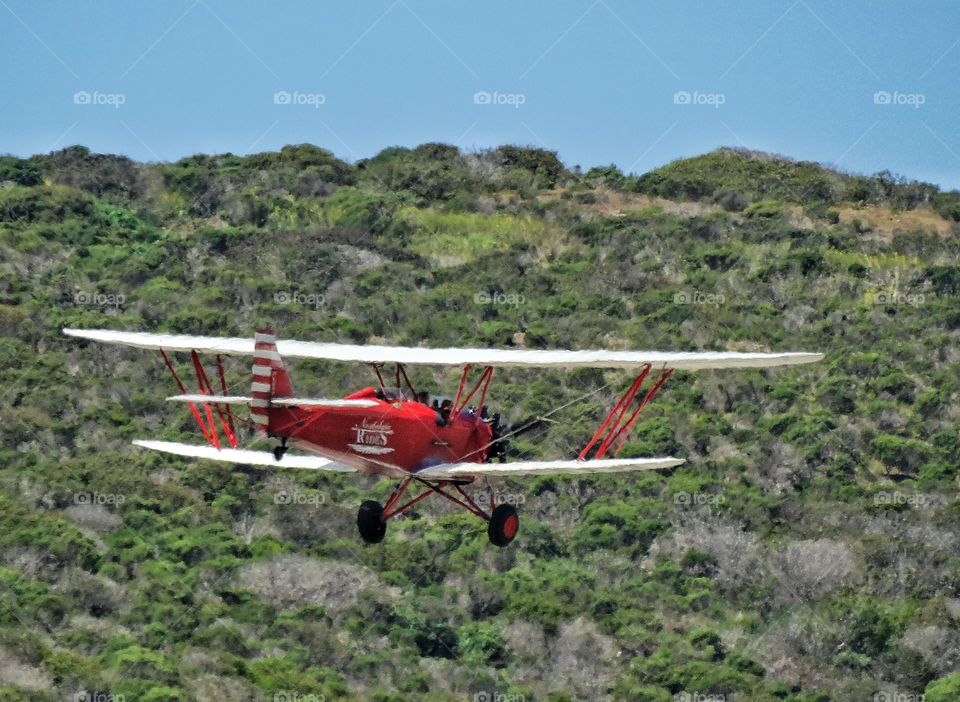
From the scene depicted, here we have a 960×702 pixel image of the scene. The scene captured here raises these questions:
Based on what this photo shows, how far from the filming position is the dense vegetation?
43.4 meters

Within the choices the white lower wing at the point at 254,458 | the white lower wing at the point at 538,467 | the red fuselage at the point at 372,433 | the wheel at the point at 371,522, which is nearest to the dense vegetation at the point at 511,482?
the white lower wing at the point at 254,458

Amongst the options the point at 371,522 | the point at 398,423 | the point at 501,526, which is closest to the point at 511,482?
the point at 501,526

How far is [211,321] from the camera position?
218 feet

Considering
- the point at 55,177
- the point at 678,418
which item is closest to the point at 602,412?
the point at 678,418

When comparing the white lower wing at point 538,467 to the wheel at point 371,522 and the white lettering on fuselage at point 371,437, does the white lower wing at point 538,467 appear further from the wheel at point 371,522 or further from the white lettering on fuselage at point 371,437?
the wheel at point 371,522

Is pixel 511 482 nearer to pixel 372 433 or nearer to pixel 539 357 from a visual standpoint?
pixel 539 357

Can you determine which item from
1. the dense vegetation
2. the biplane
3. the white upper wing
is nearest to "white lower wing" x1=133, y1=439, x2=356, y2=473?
the biplane

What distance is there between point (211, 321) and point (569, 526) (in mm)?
20233

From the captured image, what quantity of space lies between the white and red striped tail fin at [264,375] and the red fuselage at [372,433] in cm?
20

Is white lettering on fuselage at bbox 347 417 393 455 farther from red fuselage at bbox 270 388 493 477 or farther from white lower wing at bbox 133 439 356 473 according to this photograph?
white lower wing at bbox 133 439 356 473

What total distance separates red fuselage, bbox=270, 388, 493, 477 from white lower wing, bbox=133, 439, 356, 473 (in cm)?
28

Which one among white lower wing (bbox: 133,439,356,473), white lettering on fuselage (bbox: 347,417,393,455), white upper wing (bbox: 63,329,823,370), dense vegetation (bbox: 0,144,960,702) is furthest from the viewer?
dense vegetation (bbox: 0,144,960,702)

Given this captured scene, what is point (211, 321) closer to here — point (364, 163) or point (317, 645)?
point (317, 645)

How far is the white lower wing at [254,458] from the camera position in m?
32.0
